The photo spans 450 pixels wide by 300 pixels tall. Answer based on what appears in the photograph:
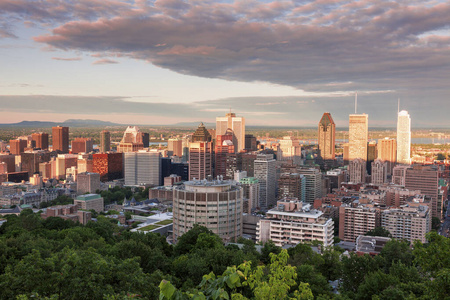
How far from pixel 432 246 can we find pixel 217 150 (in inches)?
2370

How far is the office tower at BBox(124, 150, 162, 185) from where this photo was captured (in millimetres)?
67938

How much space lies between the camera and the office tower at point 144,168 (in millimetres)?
67938

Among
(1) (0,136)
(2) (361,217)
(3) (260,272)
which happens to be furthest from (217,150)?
(1) (0,136)

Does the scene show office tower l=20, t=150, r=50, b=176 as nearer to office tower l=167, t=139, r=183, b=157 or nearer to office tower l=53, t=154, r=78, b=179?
office tower l=53, t=154, r=78, b=179

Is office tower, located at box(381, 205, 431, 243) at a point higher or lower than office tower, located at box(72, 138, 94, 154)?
lower

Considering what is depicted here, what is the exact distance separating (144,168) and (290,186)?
2822 centimetres


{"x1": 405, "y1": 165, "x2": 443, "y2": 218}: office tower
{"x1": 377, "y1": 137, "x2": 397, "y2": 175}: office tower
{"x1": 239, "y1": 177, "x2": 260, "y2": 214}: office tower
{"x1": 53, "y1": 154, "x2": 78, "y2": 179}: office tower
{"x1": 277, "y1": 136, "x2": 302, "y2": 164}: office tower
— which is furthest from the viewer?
{"x1": 277, "y1": 136, "x2": 302, "y2": 164}: office tower

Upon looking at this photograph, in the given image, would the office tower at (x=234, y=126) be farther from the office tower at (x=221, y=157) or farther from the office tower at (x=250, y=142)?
the office tower at (x=221, y=157)

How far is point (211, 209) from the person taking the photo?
2592cm

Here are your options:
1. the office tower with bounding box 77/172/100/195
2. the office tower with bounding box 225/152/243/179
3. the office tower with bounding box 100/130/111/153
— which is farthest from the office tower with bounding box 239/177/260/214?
the office tower with bounding box 100/130/111/153

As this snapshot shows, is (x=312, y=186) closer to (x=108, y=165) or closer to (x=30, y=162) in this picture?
(x=108, y=165)

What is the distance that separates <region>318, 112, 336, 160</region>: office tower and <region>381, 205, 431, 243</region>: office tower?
62.0 metres

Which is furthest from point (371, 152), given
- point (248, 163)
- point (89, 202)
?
point (89, 202)

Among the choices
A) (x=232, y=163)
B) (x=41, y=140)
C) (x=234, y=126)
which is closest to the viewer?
(x=232, y=163)
